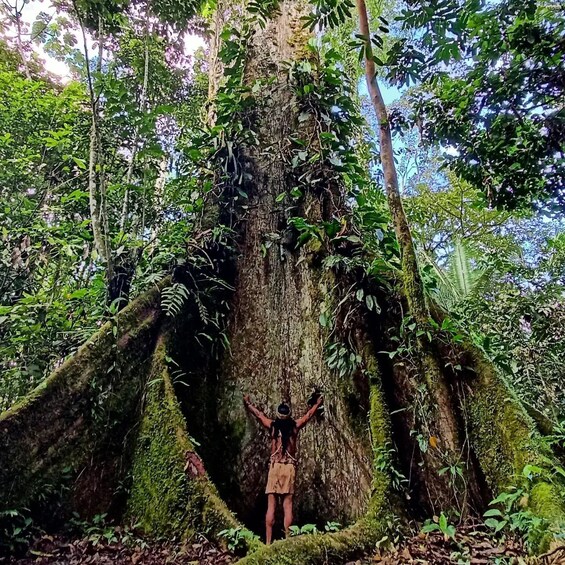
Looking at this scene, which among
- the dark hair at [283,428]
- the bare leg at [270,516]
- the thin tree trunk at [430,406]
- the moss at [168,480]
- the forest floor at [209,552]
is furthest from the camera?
the dark hair at [283,428]

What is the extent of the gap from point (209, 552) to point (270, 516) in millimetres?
706

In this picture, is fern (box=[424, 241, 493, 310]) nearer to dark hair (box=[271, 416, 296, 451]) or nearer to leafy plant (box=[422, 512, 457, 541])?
dark hair (box=[271, 416, 296, 451])

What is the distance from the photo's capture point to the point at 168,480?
3.22 metres

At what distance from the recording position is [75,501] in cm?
325

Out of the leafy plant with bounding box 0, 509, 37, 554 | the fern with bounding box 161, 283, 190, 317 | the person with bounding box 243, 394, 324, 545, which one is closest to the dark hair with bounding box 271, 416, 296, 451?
the person with bounding box 243, 394, 324, 545

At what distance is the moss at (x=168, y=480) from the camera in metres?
3.00

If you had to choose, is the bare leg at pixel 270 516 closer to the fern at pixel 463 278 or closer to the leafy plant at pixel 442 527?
the leafy plant at pixel 442 527

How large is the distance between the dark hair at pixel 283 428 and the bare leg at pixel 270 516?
43 centimetres

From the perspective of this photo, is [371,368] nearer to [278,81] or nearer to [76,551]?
[76,551]

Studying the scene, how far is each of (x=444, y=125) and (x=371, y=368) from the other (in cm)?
347

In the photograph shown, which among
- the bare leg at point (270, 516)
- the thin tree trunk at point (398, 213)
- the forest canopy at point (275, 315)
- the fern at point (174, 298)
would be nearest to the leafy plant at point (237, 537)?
the forest canopy at point (275, 315)

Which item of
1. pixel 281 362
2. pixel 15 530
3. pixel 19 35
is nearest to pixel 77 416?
pixel 15 530

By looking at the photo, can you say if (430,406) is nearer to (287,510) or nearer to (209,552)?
(287,510)

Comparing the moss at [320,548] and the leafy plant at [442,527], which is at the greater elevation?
the leafy plant at [442,527]
